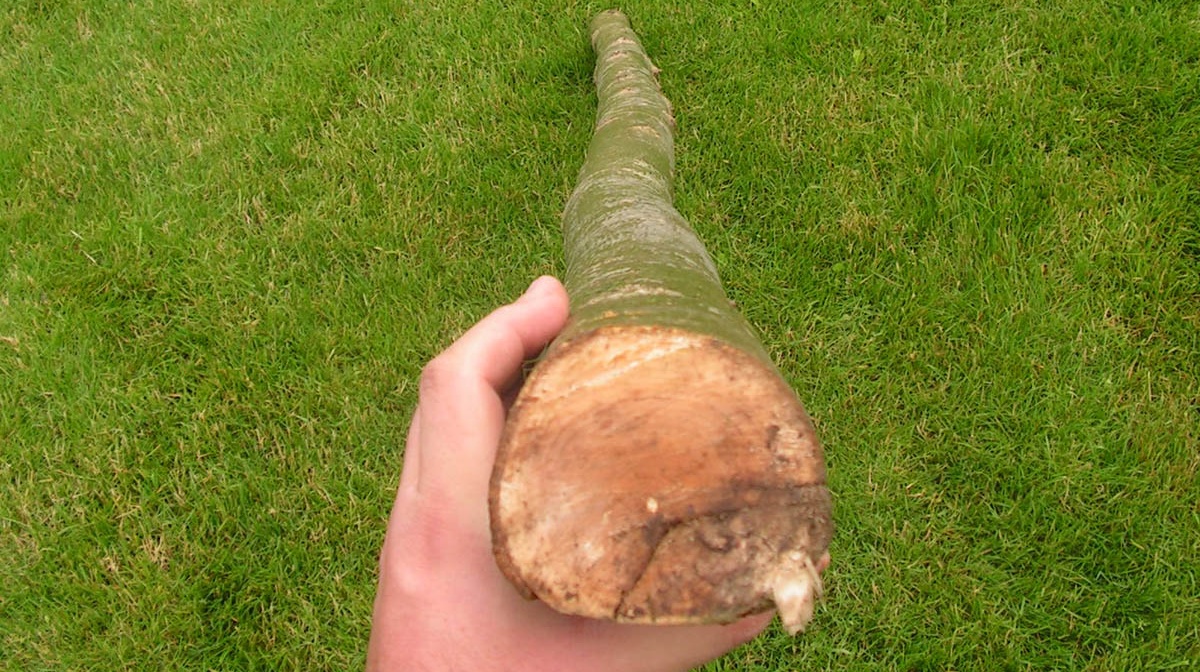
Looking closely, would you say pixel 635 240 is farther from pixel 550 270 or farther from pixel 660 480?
pixel 550 270

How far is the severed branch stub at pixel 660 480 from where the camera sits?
3.98 feet

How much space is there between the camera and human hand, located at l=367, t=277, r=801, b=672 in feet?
5.00

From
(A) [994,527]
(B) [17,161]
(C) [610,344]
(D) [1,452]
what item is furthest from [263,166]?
(A) [994,527]

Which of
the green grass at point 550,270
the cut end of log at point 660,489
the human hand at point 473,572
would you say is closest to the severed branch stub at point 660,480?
the cut end of log at point 660,489

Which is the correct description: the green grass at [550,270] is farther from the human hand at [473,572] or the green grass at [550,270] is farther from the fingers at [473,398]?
the fingers at [473,398]

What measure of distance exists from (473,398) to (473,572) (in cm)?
34

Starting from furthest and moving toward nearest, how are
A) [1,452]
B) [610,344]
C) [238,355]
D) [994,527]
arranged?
[238,355] → [1,452] → [994,527] → [610,344]

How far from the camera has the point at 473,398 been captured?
5.48 ft

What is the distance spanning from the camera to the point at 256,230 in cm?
378

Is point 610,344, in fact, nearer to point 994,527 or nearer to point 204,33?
point 994,527

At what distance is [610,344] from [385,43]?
141 inches

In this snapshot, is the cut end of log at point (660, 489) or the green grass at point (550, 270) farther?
the green grass at point (550, 270)

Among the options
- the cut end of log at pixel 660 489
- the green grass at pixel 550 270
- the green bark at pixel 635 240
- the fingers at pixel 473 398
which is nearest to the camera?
the cut end of log at pixel 660 489

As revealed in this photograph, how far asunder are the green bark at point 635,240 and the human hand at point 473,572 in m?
0.19
